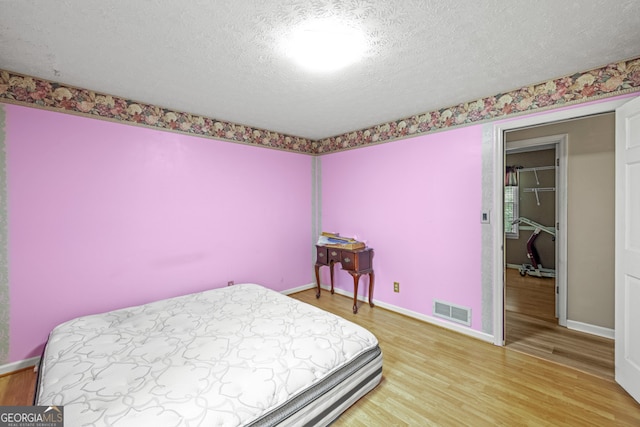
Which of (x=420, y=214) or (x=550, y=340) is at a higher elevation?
(x=420, y=214)

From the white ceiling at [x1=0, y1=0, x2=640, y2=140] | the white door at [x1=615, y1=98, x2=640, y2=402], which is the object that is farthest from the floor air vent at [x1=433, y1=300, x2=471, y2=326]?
the white ceiling at [x1=0, y1=0, x2=640, y2=140]

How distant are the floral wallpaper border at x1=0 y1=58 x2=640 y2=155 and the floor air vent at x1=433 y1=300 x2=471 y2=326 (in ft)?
6.25

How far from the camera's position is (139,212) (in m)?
2.58

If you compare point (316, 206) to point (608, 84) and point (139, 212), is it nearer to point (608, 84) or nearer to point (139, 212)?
point (139, 212)

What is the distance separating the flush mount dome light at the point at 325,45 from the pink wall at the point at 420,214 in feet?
5.13

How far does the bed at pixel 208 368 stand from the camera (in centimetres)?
118

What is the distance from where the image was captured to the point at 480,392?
1.82 meters

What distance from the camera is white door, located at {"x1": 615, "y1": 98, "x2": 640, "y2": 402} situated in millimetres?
1702

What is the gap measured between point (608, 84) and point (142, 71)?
11.5ft

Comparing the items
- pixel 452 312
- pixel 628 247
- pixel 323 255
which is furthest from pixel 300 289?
pixel 628 247

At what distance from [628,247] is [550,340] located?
49.7 inches

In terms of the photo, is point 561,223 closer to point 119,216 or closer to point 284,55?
point 284,55

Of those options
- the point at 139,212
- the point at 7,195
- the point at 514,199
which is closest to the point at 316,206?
the point at 139,212

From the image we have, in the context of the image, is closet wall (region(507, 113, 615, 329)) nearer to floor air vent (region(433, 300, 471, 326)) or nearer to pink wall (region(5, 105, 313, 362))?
floor air vent (region(433, 300, 471, 326))
